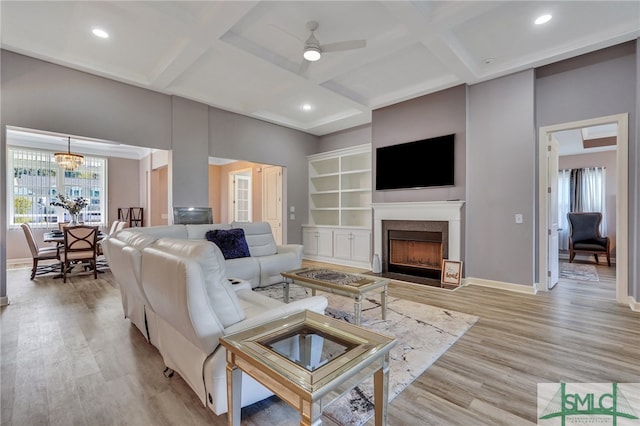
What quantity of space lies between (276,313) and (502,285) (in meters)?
3.97

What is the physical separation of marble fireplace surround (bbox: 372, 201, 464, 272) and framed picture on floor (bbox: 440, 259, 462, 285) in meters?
0.11

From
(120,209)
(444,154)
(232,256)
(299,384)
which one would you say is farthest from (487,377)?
(120,209)

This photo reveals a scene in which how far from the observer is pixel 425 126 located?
4.95 meters

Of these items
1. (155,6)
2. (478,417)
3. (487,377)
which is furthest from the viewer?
(155,6)

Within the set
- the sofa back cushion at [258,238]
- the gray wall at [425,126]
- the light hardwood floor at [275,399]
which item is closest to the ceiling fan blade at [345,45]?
the gray wall at [425,126]

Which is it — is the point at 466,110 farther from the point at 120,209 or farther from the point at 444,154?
the point at 120,209

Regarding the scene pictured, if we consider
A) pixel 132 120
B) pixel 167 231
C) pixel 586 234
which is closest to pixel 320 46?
pixel 167 231

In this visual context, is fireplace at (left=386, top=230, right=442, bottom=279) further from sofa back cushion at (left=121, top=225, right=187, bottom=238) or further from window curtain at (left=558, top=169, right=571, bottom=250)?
window curtain at (left=558, top=169, right=571, bottom=250)

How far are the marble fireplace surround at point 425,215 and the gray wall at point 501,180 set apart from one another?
172 mm

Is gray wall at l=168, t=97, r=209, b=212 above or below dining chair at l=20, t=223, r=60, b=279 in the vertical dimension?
above

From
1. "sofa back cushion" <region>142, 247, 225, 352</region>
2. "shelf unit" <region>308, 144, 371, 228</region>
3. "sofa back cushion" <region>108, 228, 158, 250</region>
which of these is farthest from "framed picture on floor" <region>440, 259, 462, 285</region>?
"sofa back cushion" <region>108, 228, 158, 250</region>

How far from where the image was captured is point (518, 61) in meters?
3.97

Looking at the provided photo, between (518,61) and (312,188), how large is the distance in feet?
15.5

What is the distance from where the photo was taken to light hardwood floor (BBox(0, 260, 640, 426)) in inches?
64.1
